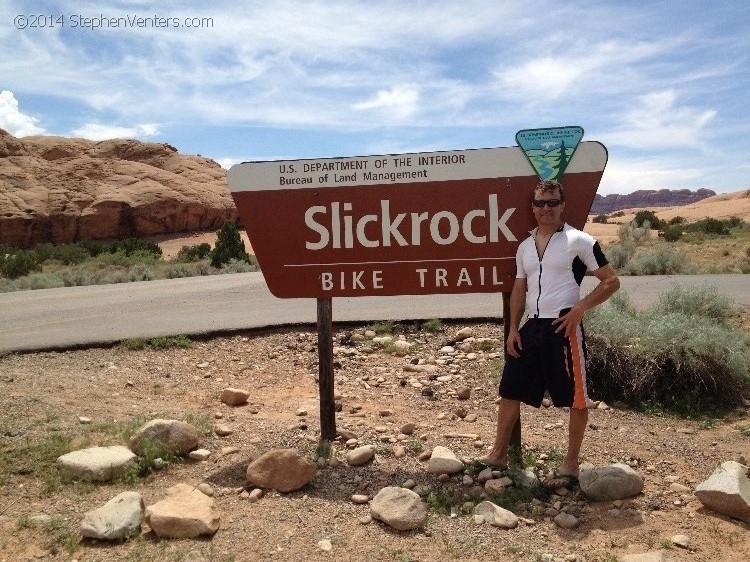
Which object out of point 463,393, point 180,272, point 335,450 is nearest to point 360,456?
point 335,450

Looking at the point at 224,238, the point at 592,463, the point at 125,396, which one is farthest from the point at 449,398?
the point at 224,238

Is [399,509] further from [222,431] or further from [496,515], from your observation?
[222,431]

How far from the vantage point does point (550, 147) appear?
361cm

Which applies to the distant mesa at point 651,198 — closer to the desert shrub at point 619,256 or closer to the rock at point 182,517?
the desert shrub at point 619,256

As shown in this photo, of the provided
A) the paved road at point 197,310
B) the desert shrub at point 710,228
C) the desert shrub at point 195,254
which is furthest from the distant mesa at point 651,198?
the paved road at point 197,310

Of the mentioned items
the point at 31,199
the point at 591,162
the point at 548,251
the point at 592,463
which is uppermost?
the point at 31,199

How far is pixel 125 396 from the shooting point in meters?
5.30

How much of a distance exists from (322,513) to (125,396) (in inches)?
113

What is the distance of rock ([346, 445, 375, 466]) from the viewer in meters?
3.71

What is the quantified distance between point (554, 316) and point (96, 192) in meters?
42.2

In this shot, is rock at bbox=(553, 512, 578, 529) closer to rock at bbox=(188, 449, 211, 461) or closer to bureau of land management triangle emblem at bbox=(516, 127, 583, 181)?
bureau of land management triangle emblem at bbox=(516, 127, 583, 181)

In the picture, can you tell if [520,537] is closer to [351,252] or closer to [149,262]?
[351,252]

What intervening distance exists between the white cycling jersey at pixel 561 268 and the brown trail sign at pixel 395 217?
353 millimetres

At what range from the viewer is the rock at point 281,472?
3.36 m
